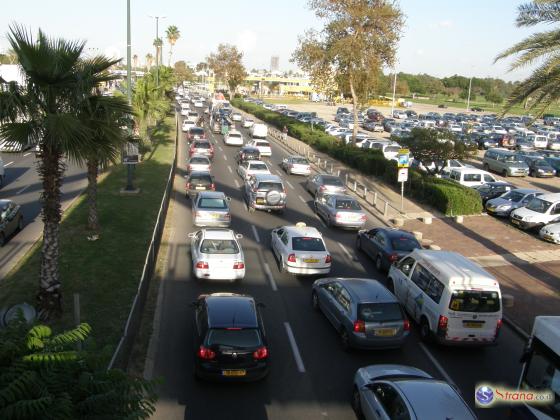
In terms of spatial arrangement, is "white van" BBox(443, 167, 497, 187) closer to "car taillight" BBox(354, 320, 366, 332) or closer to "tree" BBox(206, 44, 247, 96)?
"car taillight" BBox(354, 320, 366, 332)

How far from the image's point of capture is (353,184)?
3488 centimetres

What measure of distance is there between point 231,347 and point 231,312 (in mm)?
889

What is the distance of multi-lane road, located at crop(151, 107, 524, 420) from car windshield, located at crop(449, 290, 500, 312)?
1.26 m

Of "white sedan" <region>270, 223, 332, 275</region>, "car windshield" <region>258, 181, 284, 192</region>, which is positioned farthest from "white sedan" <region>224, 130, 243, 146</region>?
"white sedan" <region>270, 223, 332, 275</region>

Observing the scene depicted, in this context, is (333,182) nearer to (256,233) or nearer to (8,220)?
(256,233)

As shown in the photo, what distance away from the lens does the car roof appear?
11.0 meters

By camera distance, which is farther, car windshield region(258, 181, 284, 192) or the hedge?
the hedge

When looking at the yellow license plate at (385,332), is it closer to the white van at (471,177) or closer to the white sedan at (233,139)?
the white van at (471,177)

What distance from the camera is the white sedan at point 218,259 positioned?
629 inches

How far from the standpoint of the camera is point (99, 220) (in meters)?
22.2

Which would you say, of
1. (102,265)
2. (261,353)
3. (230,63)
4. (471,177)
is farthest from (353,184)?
(230,63)

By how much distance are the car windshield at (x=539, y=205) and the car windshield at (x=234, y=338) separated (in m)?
20.2

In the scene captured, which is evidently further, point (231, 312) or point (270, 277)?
point (270, 277)

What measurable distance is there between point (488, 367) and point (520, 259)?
1017 cm
